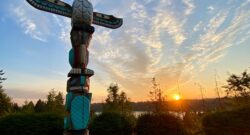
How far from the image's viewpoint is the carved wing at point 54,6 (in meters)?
8.17

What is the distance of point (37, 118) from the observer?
1238cm

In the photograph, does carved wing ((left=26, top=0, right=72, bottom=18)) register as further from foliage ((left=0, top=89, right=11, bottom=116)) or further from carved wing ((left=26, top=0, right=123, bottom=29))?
foliage ((left=0, top=89, right=11, bottom=116))

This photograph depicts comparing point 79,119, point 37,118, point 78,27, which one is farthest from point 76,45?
point 37,118

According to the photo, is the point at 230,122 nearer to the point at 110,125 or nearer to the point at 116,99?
Result: the point at 110,125

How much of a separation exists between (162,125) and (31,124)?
716 cm

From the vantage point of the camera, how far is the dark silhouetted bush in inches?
469

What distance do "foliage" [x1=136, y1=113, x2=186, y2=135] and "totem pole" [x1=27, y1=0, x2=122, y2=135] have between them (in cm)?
638

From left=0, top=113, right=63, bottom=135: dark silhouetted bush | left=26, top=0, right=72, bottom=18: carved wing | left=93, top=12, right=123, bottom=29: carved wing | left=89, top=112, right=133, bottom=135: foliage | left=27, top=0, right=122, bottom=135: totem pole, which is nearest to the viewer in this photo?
left=27, top=0, right=122, bottom=135: totem pole

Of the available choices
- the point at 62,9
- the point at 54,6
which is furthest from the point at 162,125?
the point at 54,6

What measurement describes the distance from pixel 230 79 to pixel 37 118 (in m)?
17.4

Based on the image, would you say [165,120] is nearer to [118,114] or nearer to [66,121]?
[118,114]

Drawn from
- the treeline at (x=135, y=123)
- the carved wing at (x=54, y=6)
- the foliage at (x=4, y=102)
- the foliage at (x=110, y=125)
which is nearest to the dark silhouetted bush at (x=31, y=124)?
the treeline at (x=135, y=123)

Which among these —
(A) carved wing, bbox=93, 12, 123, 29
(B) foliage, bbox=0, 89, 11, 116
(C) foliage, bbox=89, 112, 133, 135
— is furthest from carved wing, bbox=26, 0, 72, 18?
(B) foliage, bbox=0, 89, 11, 116

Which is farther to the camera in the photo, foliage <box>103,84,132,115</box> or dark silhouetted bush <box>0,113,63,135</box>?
foliage <box>103,84,132,115</box>
